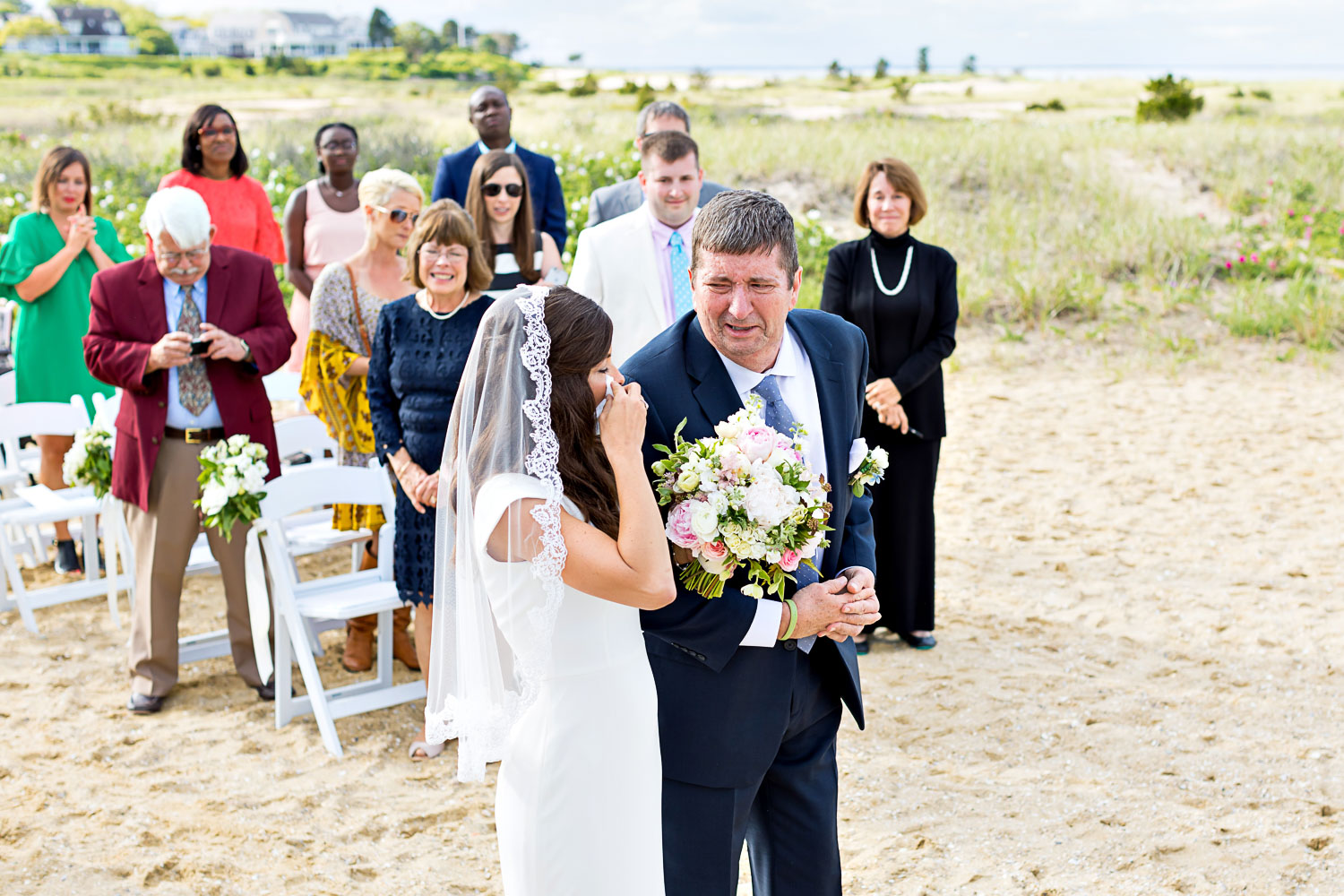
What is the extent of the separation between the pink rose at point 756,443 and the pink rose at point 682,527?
0.18m

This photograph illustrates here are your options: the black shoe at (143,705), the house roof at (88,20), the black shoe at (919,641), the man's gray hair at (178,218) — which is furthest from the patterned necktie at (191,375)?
the house roof at (88,20)

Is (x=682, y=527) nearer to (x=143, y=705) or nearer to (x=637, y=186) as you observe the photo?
(x=143, y=705)

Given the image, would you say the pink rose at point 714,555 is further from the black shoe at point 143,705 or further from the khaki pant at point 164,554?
the black shoe at point 143,705

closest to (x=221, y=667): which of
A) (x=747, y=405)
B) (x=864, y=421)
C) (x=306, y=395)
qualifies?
(x=306, y=395)

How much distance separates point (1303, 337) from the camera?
1269 cm

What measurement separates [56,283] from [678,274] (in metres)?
4.17

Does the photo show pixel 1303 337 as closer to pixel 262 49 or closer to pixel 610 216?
pixel 610 216

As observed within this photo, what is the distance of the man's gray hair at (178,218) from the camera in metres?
5.01

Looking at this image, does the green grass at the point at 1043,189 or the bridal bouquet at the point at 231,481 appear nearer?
the bridal bouquet at the point at 231,481

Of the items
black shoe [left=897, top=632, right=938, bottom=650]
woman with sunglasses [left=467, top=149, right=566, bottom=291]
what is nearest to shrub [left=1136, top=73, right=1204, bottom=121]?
black shoe [left=897, top=632, right=938, bottom=650]

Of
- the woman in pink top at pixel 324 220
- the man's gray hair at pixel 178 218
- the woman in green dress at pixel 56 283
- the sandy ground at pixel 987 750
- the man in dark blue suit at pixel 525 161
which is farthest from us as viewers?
the man in dark blue suit at pixel 525 161

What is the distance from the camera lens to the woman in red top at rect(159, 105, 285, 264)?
6836 millimetres

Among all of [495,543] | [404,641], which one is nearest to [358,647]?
[404,641]

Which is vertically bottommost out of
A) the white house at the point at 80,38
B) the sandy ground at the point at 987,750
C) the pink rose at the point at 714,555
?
the sandy ground at the point at 987,750
